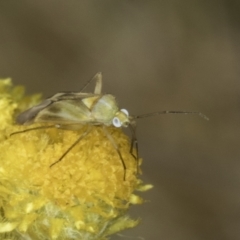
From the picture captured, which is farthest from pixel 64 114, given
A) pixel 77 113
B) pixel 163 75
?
pixel 163 75

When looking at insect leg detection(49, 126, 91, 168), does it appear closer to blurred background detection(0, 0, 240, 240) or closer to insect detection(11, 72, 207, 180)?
insect detection(11, 72, 207, 180)

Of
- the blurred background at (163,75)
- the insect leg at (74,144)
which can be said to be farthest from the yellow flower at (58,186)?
the blurred background at (163,75)

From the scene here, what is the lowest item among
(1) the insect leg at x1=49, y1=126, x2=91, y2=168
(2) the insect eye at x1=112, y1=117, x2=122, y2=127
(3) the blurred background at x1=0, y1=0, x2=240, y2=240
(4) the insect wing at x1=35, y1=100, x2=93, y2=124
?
(3) the blurred background at x1=0, y1=0, x2=240, y2=240

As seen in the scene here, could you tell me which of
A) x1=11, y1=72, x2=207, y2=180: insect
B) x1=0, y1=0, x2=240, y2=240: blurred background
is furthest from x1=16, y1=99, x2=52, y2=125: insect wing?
x1=0, y1=0, x2=240, y2=240: blurred background

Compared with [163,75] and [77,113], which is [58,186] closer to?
[77,113]

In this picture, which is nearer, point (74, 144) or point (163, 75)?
point (74, 144)
